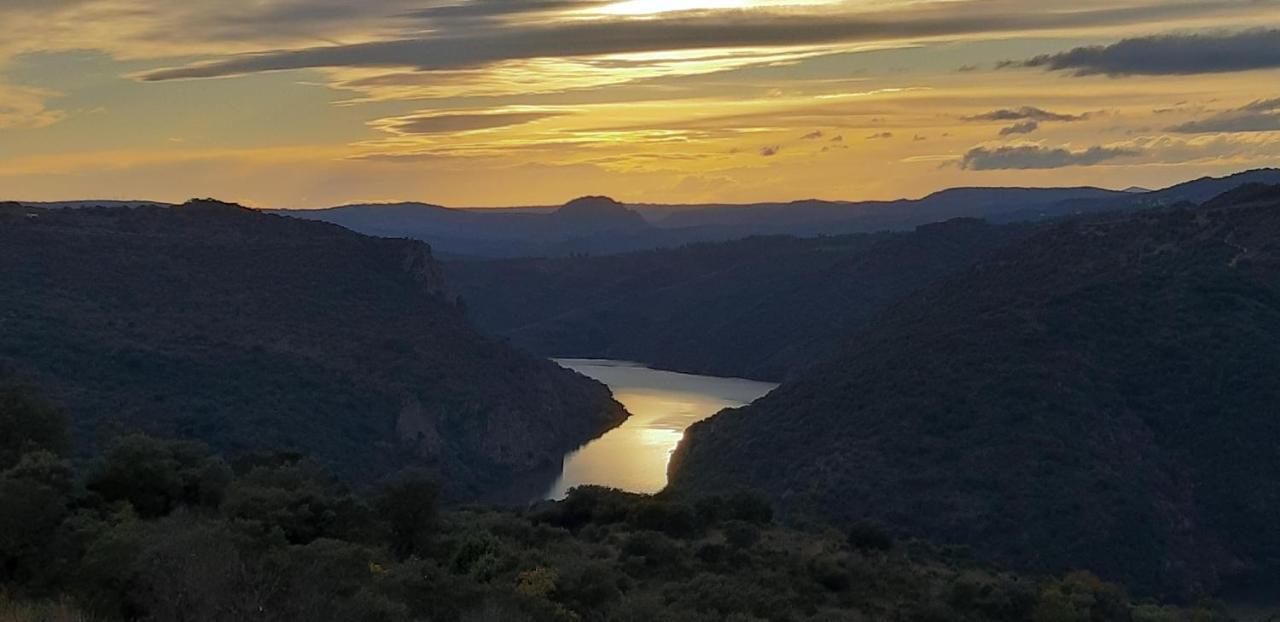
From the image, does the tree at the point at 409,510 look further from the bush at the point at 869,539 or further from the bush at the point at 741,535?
the bush at the point at 869,539

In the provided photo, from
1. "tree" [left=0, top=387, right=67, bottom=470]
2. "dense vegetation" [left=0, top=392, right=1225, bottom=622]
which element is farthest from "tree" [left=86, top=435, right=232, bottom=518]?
"tree" [left=0, top=387, right=67, bottom=470]

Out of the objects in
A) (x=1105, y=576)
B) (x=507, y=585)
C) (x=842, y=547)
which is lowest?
(x=1105, y=576)

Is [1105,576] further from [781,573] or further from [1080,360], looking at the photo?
[781,573]

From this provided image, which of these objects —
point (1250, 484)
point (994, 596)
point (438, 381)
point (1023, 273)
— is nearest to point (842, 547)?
point (994, 596)

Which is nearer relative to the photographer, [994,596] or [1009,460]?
[994,596]

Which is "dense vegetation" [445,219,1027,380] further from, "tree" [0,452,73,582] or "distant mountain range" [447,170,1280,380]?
"tree" [0,452,73,582]

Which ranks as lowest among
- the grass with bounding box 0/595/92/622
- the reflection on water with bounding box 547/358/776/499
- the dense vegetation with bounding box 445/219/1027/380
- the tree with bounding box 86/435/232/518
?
the reflection on water with bounding box 547/358/776/499

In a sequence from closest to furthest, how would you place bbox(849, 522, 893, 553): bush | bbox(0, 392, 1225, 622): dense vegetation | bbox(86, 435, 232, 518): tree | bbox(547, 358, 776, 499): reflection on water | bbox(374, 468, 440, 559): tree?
bbox(0, 392, 1225, 622): dense vegetation
bbox(86, 435, 232, 518): tree
bbox(374, 468, 440, 559): tree
bbox(849, 522, 893, 553): bush
bbox(547, 358, 776, 499): reflection on water

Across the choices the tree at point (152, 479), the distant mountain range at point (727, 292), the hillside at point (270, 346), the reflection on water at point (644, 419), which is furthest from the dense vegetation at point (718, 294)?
the tree at point (152, 479)
